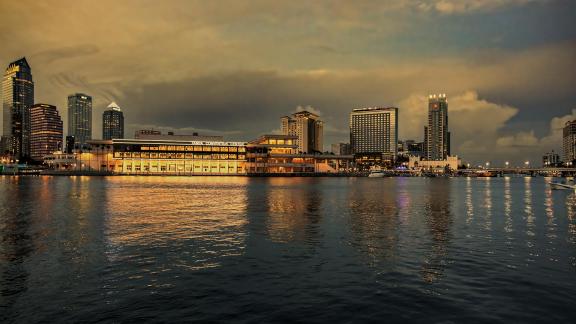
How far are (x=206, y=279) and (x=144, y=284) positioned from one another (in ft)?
10.1

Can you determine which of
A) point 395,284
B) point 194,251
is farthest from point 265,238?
point 395,284

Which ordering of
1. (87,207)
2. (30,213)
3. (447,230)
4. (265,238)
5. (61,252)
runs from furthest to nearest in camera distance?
(87,207) < (30,213) < (447,230) < (265,238) < (61,252)

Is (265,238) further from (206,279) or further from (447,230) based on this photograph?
(447,230)

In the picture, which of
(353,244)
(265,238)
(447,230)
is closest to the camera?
(353,244)

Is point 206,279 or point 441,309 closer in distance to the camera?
point 441,309

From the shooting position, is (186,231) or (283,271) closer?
(283,271)

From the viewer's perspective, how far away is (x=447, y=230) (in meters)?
37.7

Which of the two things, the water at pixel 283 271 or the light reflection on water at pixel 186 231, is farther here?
the light reflection on water at pixel 186 231

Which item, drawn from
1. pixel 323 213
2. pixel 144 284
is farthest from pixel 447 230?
pixel 144 284

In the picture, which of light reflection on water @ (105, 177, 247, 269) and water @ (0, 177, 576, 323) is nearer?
water @ (0, 177, 576, 323)

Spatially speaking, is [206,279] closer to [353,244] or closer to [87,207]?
[353,244]

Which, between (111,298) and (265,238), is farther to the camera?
(265,238)

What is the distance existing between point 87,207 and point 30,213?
784cm

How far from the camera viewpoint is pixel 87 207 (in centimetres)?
5528
